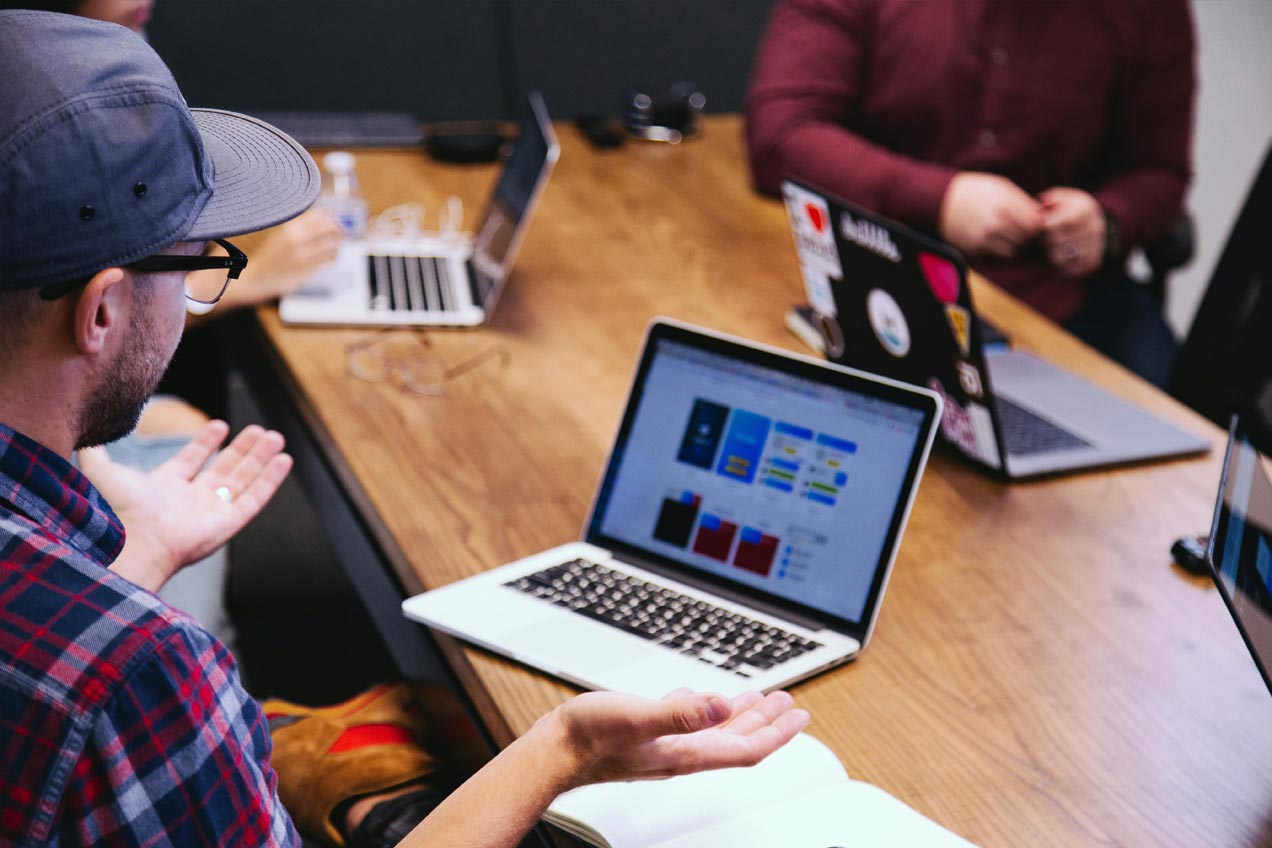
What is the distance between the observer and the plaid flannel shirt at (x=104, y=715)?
702mm

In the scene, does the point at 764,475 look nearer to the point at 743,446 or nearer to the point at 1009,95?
the point at 743,446

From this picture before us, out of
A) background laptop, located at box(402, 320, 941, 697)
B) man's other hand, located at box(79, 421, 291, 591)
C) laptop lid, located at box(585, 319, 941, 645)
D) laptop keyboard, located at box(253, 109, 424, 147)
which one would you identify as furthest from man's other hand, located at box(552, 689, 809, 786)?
laptop keyboard, located at box(253, 109, 424, 147)

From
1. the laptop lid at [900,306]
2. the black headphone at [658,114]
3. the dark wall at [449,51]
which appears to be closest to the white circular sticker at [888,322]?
the laptop lid at [900,306]

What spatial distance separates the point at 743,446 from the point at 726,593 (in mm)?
139

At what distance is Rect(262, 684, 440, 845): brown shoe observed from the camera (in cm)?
124

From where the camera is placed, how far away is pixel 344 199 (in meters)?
1.98

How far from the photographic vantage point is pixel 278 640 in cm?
229

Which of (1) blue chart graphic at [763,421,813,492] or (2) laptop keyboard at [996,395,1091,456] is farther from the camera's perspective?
(2) laptop keyboard at [996,395,1091,456]

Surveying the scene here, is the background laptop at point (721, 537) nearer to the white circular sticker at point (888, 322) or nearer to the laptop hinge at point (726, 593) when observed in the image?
the laptop hinge at point (726, 593)

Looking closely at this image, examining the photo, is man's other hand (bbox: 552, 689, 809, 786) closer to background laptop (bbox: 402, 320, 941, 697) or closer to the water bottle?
background laptop (bbox: 402, 320, 941, 697)

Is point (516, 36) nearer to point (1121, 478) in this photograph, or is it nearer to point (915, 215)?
point (915, 215)

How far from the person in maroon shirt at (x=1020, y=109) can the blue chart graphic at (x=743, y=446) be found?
3.65 feet

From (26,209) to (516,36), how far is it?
9.73 ft

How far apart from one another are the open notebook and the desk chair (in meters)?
1.35
